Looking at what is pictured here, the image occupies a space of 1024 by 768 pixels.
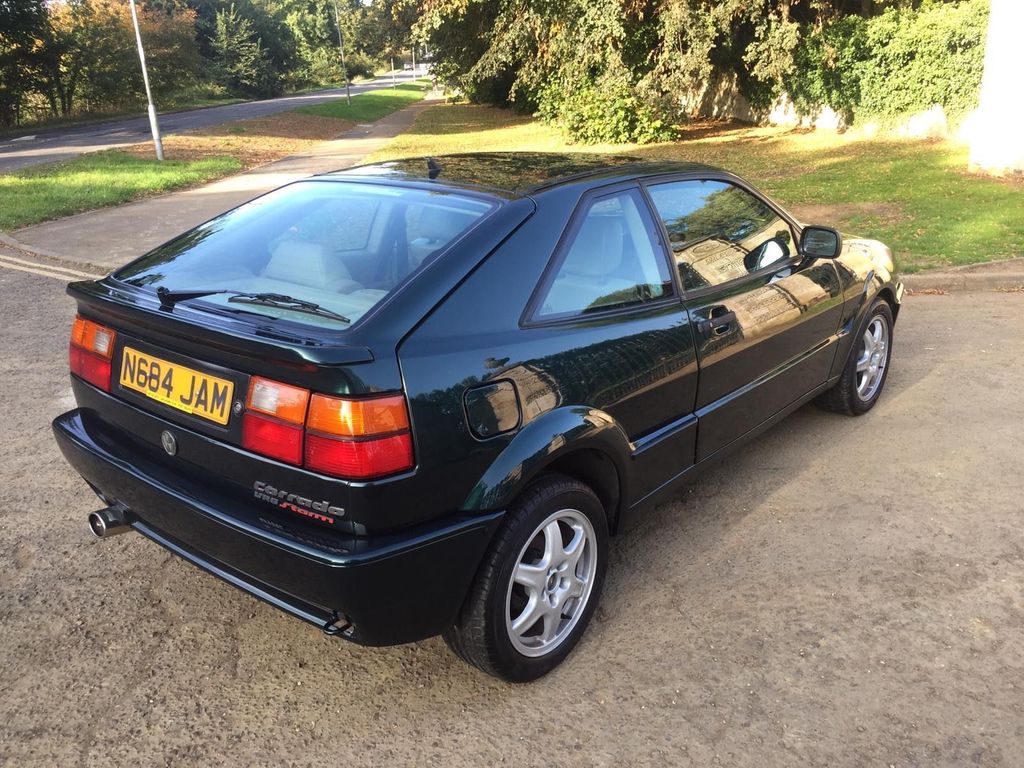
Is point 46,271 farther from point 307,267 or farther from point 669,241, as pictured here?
point 669,241

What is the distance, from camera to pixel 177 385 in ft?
8.34

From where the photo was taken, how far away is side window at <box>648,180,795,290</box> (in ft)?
11.0

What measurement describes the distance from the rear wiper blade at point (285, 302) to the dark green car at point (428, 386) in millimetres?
11

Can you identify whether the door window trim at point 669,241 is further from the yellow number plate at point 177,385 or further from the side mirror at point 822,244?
the yellow number plate at point 177,385

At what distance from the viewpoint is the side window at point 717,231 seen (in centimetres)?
335

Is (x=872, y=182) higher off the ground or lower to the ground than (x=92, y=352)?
lower

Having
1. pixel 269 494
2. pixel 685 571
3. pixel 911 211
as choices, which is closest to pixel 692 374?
pixel 685 571

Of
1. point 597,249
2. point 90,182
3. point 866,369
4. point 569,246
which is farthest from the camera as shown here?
point 90,182

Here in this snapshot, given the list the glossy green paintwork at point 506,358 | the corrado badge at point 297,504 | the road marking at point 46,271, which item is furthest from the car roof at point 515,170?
the road marking at point 46,271

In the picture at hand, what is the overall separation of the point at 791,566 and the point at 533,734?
1415mm

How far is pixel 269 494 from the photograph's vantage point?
2348 millimetres

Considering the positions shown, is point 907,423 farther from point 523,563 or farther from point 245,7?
point 245,7

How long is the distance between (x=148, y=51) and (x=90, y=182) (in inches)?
1421

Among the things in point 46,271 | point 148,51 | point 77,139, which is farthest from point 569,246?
point 148,51
